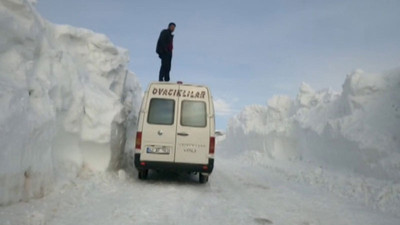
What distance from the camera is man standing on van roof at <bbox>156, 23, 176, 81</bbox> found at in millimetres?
11547

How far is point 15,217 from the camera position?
4160 mm

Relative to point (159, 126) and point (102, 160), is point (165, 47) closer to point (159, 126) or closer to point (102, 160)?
point (159, 126)

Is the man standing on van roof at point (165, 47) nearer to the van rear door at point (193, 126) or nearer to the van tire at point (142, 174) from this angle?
the van rear door at point (193, 126)

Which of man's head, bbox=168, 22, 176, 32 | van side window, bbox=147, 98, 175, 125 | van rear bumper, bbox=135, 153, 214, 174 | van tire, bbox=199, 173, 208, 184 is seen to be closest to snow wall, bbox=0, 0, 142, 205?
van rear bumper, bbox=135, 153, 214, 174

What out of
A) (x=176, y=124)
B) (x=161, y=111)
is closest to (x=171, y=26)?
(x=161, y=111)

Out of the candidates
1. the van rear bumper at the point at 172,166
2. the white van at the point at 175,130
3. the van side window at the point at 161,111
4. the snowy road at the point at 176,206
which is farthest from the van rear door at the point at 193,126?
the snowy road at the point at 176,206

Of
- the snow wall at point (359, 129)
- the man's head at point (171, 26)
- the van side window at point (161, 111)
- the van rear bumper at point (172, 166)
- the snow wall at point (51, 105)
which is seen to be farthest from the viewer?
the man's head at point (171, 26)

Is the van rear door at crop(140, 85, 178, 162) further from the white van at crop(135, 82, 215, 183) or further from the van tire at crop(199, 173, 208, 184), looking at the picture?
the van tire at crop(199, 173, 208, 184)

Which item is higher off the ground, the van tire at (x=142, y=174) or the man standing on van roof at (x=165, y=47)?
the man standing on van roof at (x=165, y=47)

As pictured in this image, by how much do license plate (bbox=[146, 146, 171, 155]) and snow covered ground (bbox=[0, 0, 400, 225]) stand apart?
843 mm

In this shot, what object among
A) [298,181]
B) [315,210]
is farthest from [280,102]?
[315,210]

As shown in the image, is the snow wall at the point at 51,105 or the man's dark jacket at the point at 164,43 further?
the man's dark jacket at the point at 164,43

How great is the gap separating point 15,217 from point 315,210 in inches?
200

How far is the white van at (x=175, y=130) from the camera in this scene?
8.20 metres
